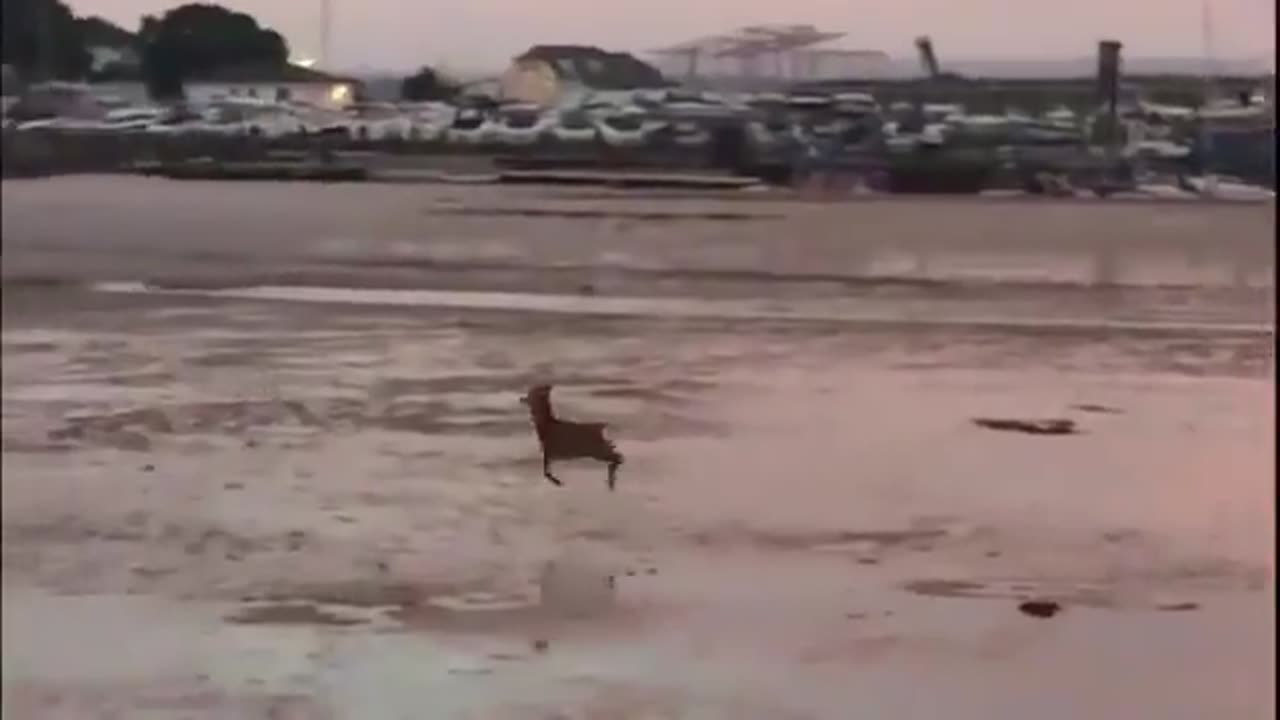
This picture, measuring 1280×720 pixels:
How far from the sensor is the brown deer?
2.94ft

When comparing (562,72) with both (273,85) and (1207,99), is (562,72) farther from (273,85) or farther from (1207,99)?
(1207,99)

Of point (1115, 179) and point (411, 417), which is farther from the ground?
point (1115, 179)

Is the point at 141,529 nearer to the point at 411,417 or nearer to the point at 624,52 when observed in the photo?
the point at 411,417

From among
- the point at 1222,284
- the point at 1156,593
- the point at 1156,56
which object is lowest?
the point at 1156,593

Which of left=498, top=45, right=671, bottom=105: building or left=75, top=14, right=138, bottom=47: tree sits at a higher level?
left=75, top=14, right=138, bottom=47: tree

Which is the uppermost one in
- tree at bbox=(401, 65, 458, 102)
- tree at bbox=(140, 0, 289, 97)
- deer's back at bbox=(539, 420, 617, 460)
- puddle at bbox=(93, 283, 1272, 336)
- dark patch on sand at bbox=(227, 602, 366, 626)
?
tree at bbox=(140, 0, 289, 97)

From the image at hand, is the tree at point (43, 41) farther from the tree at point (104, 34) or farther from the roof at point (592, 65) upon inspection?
the roof at point (592, 65)

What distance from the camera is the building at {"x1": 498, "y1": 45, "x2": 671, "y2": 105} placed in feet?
2.97

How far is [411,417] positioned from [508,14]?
0.23m

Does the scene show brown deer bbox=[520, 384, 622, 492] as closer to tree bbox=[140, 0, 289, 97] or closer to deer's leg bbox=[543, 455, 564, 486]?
deer's leg bbox=[543, 455, 564, 486]

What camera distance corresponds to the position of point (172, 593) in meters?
0.89

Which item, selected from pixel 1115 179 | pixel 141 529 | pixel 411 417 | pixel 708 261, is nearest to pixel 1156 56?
pixel 1115 179

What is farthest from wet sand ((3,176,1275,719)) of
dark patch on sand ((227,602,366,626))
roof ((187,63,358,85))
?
roof ((187,63,358,85))

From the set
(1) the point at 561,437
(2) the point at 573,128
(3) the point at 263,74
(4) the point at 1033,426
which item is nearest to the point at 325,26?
(3) the point at 263,74
